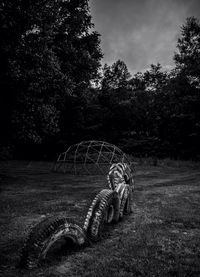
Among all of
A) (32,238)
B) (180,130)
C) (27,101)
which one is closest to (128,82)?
(180,130)

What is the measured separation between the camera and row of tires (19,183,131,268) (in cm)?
464

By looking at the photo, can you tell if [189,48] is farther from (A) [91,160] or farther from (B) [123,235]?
(B) [123,235]

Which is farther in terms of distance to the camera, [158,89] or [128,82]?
[128,82]

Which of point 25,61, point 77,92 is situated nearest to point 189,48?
point 77,92

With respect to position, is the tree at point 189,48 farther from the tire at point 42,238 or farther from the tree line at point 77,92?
the tire at point 42,238

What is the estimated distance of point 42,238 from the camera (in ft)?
15.5

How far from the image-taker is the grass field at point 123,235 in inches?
181

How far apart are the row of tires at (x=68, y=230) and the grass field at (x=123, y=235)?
0.18 metres

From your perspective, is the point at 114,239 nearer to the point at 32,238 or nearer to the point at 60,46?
the point at 32,238

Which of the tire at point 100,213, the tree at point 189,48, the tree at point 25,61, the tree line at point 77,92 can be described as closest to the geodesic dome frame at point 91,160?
the tree line at point 77,92

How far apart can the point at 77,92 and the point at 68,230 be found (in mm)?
21785

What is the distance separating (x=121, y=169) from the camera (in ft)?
34.2

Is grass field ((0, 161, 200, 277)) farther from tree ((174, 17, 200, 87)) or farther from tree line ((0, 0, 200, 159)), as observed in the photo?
tree ((174, 17, 200, 87))

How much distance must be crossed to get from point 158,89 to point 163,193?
30361 mm
